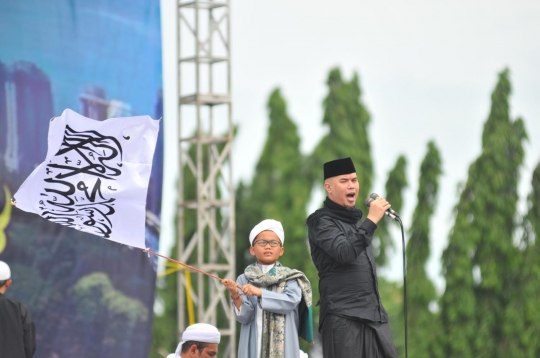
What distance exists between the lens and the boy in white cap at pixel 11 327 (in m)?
6.96

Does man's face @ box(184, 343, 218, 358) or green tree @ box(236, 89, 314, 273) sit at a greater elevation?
green tree @ box(236, 89, 314, 273)

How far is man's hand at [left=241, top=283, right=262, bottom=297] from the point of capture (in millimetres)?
6004

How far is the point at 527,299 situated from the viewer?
1461 centimetres

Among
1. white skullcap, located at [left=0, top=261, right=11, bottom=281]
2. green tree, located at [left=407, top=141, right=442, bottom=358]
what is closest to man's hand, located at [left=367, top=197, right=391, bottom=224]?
white skullcap, located at [left=0, top=261, right=11, bottom=281]

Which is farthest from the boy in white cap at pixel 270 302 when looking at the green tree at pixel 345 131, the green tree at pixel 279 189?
the green tree at pixel 279 189

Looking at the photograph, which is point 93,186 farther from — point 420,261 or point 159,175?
→ point 420,261

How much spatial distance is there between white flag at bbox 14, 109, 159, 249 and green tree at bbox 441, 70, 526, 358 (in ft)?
27.4

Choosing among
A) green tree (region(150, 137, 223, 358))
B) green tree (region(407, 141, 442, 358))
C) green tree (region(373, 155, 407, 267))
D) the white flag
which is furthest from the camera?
green tree (region(150, 137, 223, 358))

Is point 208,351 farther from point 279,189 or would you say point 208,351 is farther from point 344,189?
point 279,189

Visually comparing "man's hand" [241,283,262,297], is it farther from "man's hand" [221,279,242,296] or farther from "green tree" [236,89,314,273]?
"green tree" [236,89,314,273]

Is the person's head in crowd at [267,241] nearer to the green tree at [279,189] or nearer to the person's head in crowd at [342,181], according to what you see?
the person's head in crowd at [342,181]

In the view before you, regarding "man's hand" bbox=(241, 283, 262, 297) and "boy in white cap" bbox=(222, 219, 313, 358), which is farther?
"boy in white cap" bbox=(222, 219, 313, 358)

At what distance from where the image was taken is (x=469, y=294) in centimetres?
1495

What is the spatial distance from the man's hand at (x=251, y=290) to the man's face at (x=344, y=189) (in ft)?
1.91
